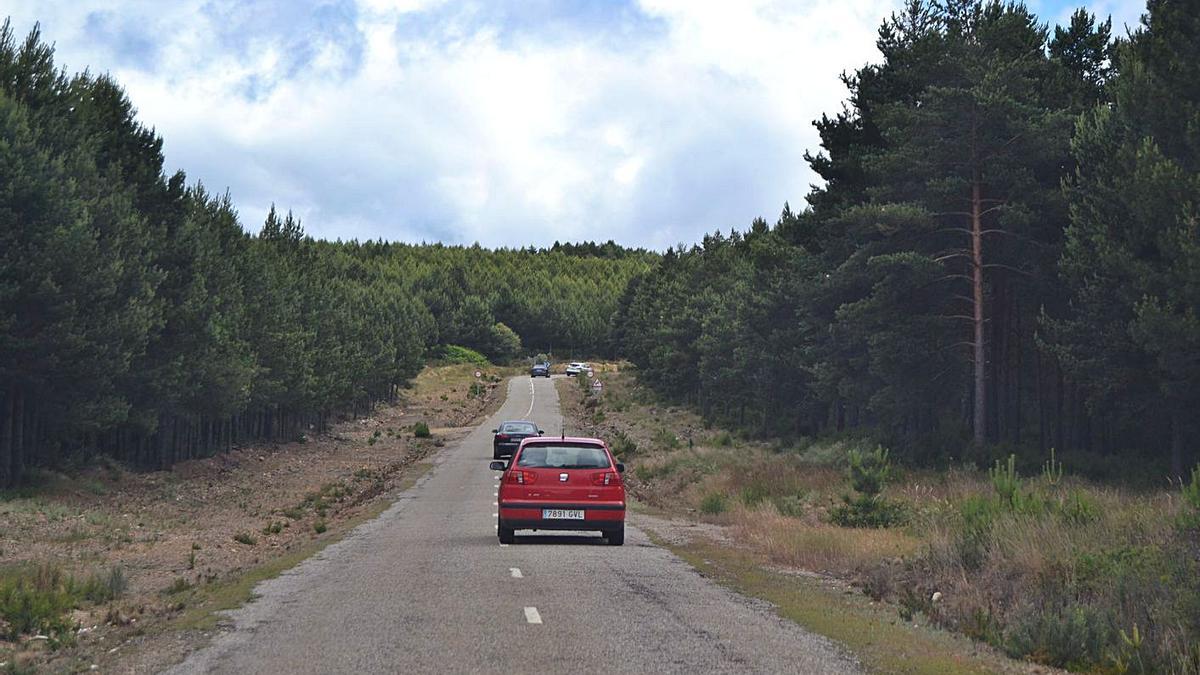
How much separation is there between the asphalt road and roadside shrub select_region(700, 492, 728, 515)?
9985mm

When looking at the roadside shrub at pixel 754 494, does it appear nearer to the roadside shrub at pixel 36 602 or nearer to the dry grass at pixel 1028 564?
the dry grass at pixel 1028 564

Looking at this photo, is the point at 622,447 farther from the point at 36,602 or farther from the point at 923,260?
the point at 36,602

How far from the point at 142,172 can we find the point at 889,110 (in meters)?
27.1

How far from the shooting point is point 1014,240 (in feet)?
127

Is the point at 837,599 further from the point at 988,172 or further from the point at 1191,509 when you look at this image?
the point at 988,172

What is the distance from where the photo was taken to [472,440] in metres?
71.3

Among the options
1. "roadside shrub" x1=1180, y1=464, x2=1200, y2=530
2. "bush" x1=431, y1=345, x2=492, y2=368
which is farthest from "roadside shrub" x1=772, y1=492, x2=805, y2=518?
"bush" x1=431, y1=345, x2=492, y2=368

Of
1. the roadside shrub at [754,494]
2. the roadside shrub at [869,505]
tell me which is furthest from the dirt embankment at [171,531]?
the roadside shrub at [869,505]

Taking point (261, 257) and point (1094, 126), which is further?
point (261, 257)

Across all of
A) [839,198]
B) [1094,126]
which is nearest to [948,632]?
[1094,126]

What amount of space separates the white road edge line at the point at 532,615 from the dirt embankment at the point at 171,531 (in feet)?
10.1

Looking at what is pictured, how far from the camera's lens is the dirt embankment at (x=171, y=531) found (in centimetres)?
1265

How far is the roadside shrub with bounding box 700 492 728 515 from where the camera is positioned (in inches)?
1197

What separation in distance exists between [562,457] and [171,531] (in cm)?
1294
